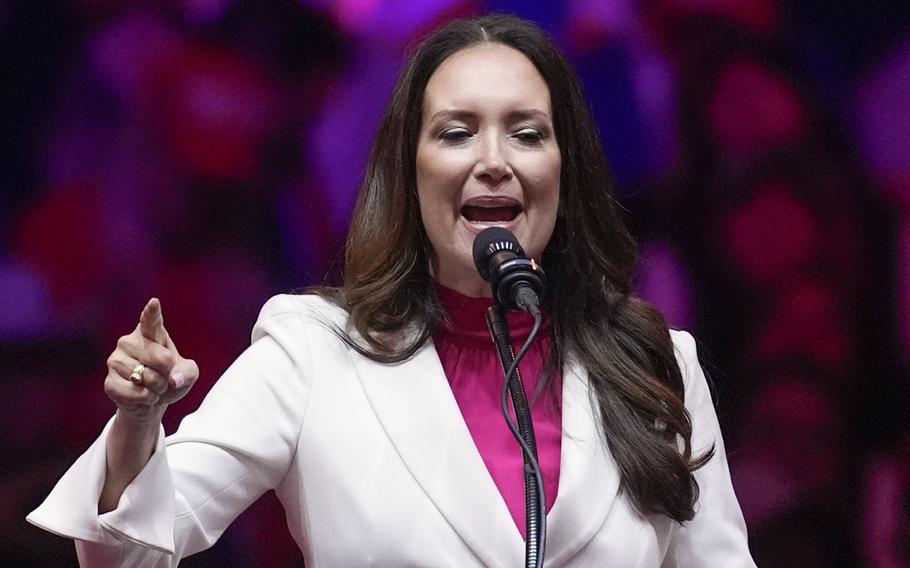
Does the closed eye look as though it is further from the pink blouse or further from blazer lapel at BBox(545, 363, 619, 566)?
blazer lapel at BBox(545, 363, 619, 566)

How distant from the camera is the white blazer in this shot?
1801mm

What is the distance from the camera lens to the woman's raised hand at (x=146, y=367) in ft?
4.77

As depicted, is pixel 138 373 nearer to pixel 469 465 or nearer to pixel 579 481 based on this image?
pixel 469 465

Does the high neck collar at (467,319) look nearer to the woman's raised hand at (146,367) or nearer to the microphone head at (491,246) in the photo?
the microphone head at (491,246)

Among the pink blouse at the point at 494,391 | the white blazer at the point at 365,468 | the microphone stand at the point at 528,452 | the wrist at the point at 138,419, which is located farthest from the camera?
the pink blouse at the point at 494,391

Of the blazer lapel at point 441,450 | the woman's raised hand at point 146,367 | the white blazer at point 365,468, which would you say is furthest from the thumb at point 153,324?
the blazer lapel at point 441,450

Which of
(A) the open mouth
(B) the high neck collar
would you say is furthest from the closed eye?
(B) the high neck collar

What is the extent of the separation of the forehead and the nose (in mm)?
64

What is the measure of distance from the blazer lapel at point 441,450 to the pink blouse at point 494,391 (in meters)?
0.05

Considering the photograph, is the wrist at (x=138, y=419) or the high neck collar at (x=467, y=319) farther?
the high neck collar at (x=467, y=319)

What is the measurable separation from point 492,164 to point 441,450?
416mm

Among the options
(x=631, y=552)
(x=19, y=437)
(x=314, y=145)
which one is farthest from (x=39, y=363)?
(x=631, y=552)

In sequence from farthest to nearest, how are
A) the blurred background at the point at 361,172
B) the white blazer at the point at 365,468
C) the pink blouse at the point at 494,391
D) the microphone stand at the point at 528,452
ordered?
the blurred background at the point at 361,172 < the pink blouse at the point at 494,391 < the white blazer at the point at 365,468 < the microphone stand at the point at 528,452

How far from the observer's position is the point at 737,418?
2.74 m
